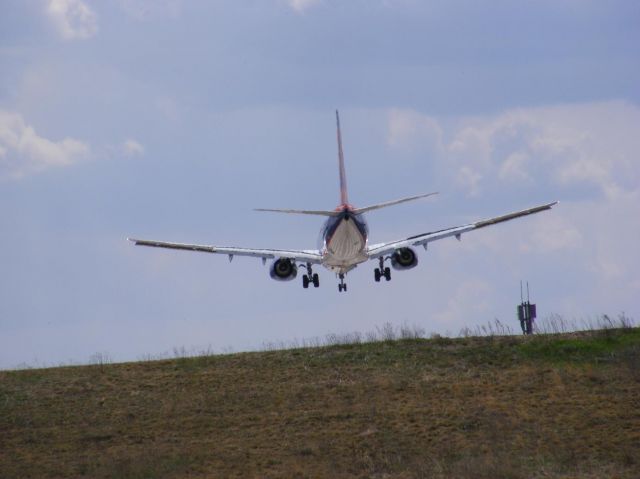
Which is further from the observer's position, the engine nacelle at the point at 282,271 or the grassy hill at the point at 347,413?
the engine nacelle at the point at 282,271

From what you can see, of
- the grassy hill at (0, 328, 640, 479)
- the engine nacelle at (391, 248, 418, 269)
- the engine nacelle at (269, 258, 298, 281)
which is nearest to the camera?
the grassy hill at (0, 328, 640, 479)

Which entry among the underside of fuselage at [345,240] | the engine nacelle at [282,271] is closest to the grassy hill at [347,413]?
the underside of fuselage at [345,240]

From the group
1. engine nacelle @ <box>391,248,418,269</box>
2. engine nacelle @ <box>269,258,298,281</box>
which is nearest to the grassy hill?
engine nacelle @ <box>391,248,418,269</box>

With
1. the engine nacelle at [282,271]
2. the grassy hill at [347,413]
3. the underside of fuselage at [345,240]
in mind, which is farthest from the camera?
the engine nacelle at [282,271]

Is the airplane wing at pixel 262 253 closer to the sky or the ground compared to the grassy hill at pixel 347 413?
closer to the sky

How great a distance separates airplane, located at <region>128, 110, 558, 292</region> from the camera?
69.3 metres

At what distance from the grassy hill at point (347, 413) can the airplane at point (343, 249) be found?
38.1ft

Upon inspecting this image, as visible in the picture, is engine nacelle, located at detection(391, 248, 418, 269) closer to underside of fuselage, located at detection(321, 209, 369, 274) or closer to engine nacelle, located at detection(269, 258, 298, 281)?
underside of fuselage, located at detection(321, 209, 369, 274)

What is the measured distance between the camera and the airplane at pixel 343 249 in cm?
6931

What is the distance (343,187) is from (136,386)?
25165 millimetres

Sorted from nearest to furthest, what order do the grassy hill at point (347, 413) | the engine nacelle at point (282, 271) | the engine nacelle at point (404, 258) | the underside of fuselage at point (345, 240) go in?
the grassy hill at point (347, 413) → the underside of fuselage at point (345, 240) → the engine nacelle at point (404, 258) → the engine nacelle at point (282, 271)

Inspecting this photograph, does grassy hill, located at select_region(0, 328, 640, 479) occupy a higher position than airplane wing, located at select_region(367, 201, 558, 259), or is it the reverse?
airplane wing, located at select_region(367, 201, 558, 259)

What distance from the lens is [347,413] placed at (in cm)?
4834

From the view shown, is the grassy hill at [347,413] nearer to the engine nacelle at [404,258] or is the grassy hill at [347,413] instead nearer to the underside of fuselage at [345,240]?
the underside of fuselage at [345,240]
